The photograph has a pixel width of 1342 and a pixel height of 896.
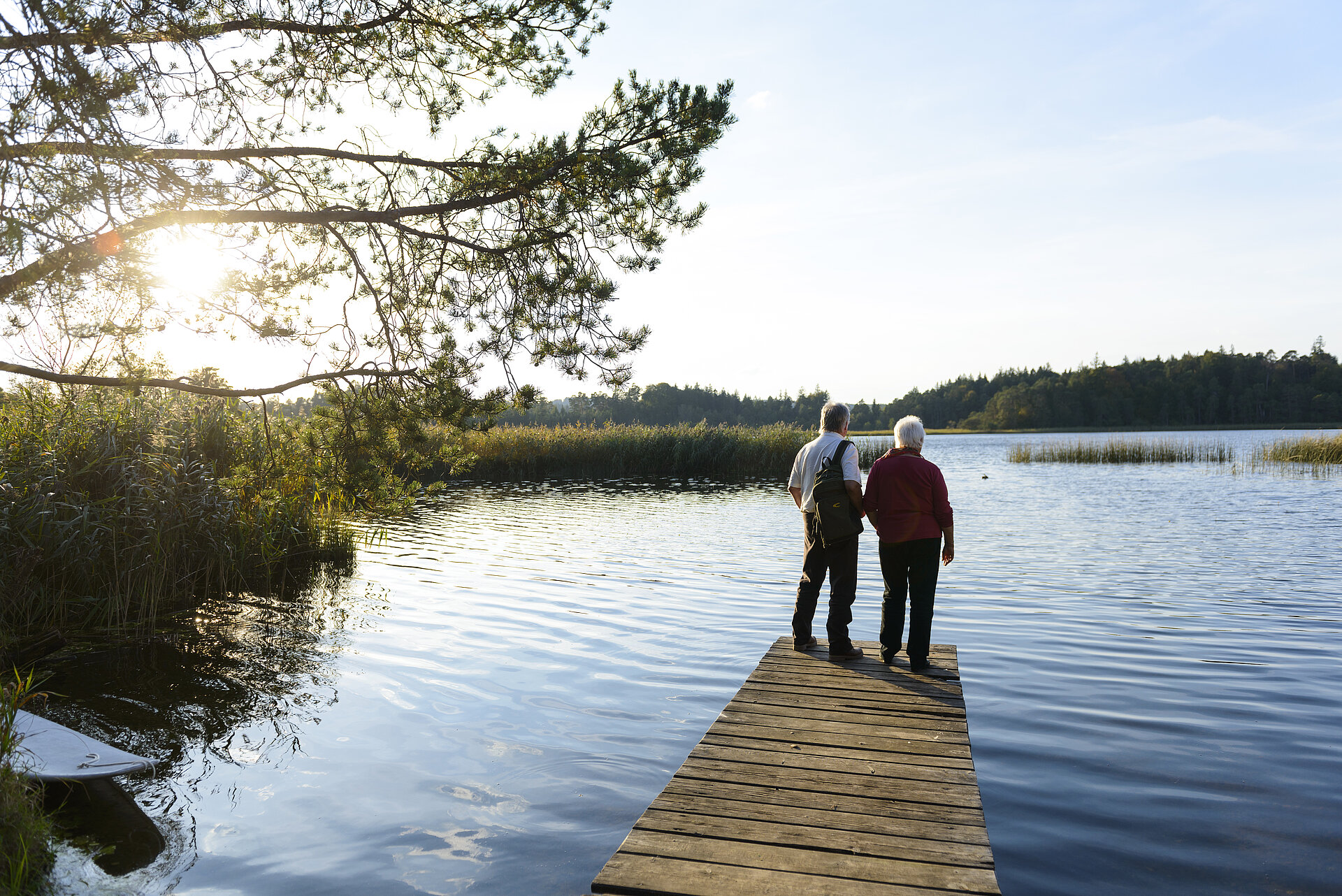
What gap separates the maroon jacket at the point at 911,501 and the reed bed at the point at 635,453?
27527mm

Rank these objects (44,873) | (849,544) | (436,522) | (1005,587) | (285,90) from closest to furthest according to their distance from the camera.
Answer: (44,873) < (849,544) < (285,90) < (1005,587) < (436,522)

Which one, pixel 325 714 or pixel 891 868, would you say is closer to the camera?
pixel 891 868

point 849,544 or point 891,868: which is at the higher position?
point 849,544

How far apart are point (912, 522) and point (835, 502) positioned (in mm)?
597

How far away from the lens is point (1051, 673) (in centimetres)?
698

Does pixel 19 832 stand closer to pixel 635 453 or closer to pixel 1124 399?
pixel 635 453

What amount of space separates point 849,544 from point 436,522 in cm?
1479

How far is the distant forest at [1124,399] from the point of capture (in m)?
95.0

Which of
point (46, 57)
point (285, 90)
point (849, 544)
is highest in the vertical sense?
point (285, 90)

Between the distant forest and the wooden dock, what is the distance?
77553 mm

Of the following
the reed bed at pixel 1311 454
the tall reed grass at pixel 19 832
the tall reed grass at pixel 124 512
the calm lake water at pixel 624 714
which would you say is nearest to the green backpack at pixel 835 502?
the calm lake water at pixel 624 714

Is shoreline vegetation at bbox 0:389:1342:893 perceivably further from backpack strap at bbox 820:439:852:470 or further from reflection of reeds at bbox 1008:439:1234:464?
reflection of reeds at bbox 1008:439:1234:464

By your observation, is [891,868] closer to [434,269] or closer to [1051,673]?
[1051,673]

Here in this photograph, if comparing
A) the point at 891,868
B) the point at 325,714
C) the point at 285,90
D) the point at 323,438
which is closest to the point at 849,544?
the point at 891,868
